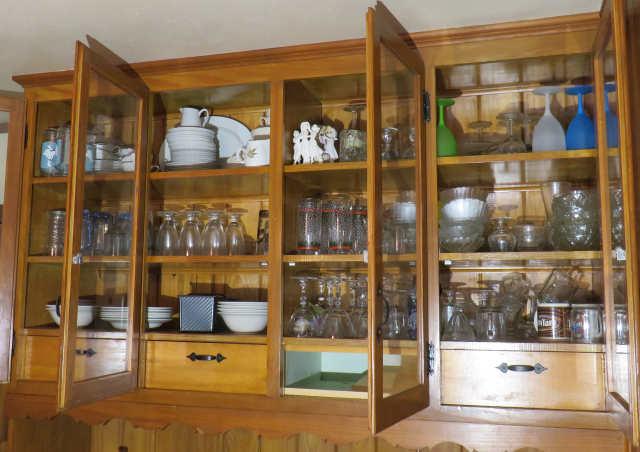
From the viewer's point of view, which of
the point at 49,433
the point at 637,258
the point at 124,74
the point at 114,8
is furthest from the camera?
the point at 49,433

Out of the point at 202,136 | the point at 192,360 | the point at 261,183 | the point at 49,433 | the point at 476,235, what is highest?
the point at 202,136

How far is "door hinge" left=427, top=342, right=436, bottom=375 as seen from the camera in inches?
68.6

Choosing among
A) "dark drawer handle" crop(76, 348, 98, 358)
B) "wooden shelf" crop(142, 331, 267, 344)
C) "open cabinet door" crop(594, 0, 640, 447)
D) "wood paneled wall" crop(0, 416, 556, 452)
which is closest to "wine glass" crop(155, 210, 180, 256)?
"wooden shelf" crop(142, 331, 267, 344)

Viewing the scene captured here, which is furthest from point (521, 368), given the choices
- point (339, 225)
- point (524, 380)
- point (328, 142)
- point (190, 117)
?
point (190, 117)

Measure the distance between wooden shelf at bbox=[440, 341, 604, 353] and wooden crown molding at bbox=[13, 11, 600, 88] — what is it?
0.88 m

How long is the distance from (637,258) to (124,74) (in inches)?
61.5

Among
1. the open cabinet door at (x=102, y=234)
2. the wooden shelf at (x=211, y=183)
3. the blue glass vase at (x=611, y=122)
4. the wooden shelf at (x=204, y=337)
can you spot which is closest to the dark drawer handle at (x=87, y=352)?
the open cabinet door at (x=102, y=234)

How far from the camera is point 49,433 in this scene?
2.36 metres

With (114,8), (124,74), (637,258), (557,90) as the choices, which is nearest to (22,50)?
(124,74)

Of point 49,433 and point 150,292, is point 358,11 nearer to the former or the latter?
point 150,292

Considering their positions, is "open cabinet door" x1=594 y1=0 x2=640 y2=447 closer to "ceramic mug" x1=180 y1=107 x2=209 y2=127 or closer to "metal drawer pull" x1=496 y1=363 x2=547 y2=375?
"metal drawer pull" x1=496 y1=363 x2=547 y2=375

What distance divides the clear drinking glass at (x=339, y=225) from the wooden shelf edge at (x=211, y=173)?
248mm

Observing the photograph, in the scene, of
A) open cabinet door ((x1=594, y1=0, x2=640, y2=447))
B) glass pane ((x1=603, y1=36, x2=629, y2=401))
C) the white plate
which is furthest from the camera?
the white plate

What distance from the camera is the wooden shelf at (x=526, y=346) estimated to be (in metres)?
1.68
